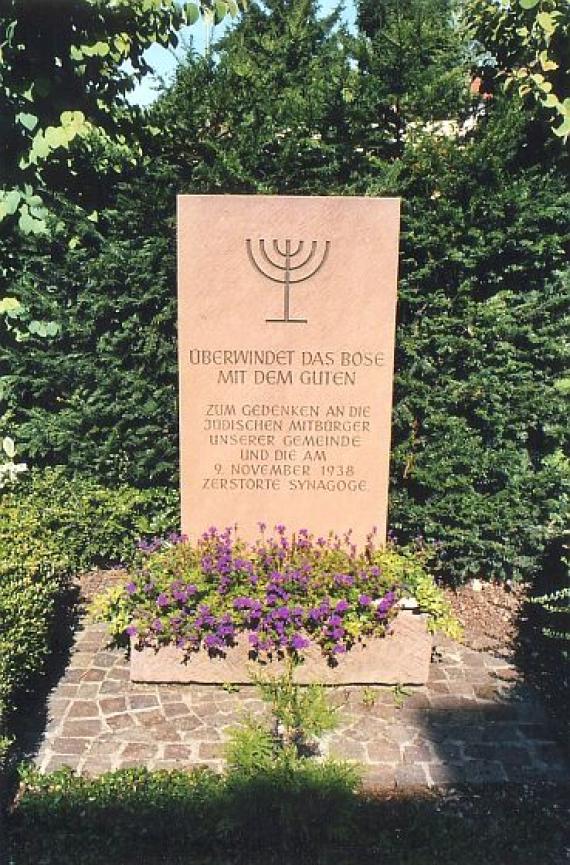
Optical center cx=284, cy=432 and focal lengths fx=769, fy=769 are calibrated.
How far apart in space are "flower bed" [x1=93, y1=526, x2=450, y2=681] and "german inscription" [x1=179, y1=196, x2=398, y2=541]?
0.38m

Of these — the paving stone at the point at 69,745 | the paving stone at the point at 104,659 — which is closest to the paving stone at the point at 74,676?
the paving stone at the point at 104,659

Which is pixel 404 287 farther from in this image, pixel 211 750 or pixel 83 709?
pixel 83 709

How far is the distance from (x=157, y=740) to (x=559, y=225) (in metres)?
4.26

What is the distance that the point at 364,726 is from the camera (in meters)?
4.27

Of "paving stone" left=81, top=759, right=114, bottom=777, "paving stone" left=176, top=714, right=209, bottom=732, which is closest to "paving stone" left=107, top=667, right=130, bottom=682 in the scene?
"paving stone" left=176, top=714, right=209, bottom=732

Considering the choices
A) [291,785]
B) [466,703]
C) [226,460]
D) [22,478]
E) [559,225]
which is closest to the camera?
[291,785]

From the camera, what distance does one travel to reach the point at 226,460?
500cm

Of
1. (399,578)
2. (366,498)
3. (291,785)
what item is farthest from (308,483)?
(291,785)

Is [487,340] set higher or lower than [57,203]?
lower

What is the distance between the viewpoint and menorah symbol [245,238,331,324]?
15.4 ft

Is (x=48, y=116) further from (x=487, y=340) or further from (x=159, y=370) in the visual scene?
(x=487, y=340)

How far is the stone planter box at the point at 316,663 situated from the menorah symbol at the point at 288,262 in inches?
83.6

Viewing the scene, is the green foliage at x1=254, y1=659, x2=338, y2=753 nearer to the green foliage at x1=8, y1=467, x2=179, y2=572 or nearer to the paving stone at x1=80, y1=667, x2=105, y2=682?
the paving stone at x1=80, y1=667, x2=105, y2=682

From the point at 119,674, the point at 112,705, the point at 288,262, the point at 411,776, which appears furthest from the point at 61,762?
the point at 288,262
